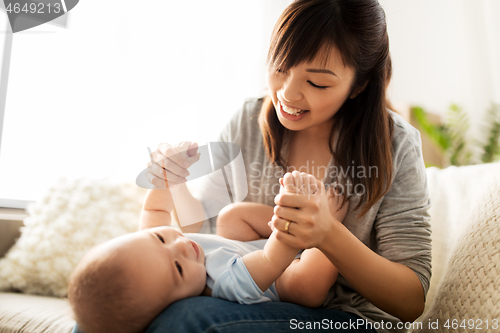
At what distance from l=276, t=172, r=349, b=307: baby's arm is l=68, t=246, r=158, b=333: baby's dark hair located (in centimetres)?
29

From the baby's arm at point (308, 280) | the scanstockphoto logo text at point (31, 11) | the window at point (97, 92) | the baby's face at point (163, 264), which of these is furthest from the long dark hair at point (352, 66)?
the scanstockphoto logo text at point (31, 11)

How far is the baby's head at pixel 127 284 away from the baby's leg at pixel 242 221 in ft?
0.72

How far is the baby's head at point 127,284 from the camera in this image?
0.61 m

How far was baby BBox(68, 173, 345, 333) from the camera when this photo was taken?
24.2 inches

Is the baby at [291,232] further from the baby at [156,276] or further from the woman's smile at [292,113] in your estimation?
the woman's smile at [292,113]

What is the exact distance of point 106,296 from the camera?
2.00ft

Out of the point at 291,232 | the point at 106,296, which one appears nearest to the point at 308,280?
the point at 291,232

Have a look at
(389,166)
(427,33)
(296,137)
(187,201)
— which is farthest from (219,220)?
(427,33)

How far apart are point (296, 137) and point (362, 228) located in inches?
13.1

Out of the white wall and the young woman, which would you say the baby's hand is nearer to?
the young woman

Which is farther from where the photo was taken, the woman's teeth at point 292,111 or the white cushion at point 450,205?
the white cushion at point 450,205

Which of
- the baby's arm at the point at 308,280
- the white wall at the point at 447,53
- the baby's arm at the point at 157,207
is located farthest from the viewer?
the white wall at the point at 447,53

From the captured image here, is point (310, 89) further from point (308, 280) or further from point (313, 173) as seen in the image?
point (308, 280)

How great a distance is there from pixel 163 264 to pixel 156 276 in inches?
1.0
